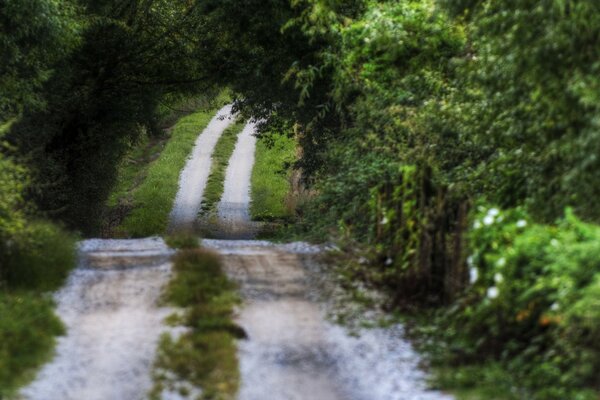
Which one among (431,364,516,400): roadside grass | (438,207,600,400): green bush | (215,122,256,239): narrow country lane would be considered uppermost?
(215,122,256,239): narrow country lane

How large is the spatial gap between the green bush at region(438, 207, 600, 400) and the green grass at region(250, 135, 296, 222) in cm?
1660

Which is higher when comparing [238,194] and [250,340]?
[238,194]

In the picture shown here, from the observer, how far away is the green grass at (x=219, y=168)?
32.0 meters

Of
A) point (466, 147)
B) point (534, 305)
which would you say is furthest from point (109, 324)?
point (466, 147)

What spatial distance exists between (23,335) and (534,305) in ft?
16.0

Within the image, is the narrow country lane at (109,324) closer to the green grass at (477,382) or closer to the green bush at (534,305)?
the green grass at (477,382)

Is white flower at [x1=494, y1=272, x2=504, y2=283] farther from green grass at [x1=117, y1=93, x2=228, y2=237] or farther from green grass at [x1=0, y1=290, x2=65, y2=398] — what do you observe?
green grass at [x1=117, y1=93, x2=228, y2=237]

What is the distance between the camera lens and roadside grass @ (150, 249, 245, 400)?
7312mm

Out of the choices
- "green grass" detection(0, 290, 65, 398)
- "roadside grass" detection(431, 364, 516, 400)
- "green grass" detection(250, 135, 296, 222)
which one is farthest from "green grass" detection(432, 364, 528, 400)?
"green grass" detection(250, 135, 296, 222)

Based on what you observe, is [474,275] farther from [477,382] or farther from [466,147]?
[466,147]

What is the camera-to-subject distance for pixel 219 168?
3800 cm

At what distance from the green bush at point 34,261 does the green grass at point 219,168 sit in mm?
16621

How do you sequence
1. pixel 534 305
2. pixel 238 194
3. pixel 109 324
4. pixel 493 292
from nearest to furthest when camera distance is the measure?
pixel 534 305 < pixel 493 292 < pixel 109 324 < pixel 238 194

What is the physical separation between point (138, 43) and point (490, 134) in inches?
571
